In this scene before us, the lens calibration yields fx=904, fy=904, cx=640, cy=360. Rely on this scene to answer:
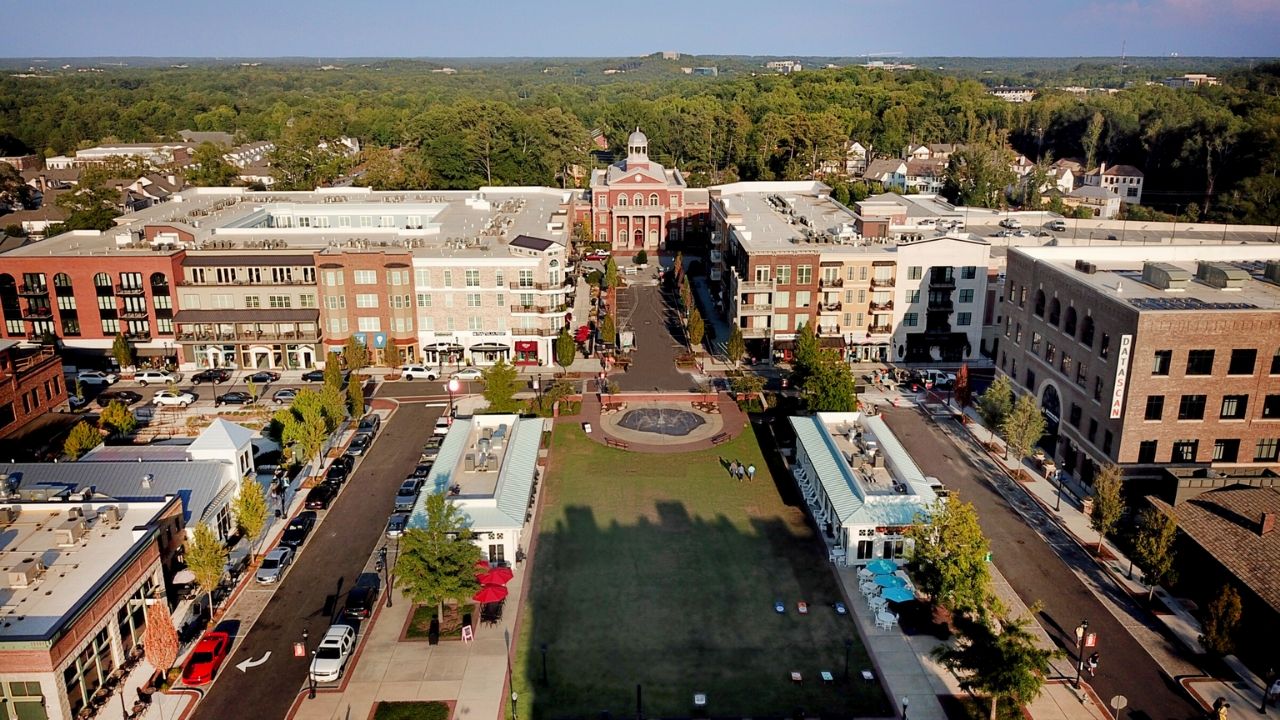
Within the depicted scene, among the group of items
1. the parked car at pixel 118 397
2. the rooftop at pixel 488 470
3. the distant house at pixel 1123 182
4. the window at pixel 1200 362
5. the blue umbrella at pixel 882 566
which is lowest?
the parked car at pixel 118 397

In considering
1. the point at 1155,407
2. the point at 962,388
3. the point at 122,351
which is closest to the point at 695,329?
the point at 962,388

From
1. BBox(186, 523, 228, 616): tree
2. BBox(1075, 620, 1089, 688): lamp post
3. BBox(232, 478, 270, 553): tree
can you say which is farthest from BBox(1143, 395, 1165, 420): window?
BBox(186, 523, 228, 616): tree

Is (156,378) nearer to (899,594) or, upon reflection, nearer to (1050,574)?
(899,594)

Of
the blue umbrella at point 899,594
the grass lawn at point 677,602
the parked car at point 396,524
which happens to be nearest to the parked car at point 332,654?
the grass lawn at point 677,602

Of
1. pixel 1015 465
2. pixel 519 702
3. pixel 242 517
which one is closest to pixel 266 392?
pixel 242 517

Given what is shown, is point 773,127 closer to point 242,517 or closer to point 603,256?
point 603,256

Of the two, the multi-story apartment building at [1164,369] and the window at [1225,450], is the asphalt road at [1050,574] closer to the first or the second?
the multi-story apartment building at [1164,369]
